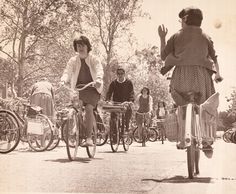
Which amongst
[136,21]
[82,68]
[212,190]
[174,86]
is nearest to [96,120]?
[82,68]

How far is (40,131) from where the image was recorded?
6.36 metres

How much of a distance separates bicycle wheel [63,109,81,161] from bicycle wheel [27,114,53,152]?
129 cm

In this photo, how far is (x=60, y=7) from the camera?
22.2ft

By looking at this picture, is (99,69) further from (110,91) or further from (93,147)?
(110,91)

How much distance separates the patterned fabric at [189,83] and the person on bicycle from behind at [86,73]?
1.13 m

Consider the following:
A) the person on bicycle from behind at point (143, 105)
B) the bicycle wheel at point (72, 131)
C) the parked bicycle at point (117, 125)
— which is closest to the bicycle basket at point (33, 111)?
the parked bicycle at point (117, 125)

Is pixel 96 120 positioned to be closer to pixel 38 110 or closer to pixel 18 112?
pixel 38 110

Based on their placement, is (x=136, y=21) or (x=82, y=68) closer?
(x=136, y=21)

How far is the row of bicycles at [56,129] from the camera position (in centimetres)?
507

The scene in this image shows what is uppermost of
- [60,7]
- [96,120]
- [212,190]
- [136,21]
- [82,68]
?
[60,7]

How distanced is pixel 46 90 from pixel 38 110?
250 mm

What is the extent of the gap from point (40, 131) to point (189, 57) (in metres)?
2.75

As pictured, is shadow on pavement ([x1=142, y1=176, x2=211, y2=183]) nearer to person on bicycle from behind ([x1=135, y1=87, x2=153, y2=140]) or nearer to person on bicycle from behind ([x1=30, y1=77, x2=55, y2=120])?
person on bicycle from behind ([x1=30, y1=77, x2=55, y2=120])

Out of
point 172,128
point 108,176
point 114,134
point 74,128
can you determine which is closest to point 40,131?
point 114,134
